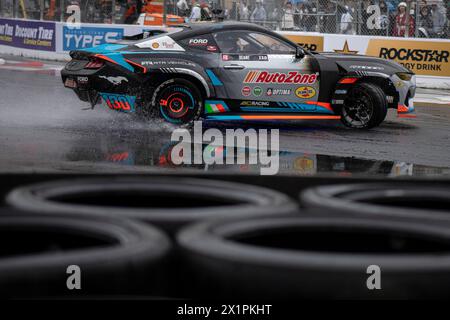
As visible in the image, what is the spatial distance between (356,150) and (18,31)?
18.4 metres

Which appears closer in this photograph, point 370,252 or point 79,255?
point 79,255

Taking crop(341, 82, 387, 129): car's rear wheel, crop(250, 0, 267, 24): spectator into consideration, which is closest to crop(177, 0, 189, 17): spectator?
crop(250, 0, 267, 24): spectator

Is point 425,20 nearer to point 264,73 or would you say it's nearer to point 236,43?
point 264,73

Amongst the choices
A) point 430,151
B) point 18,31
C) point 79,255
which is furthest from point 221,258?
point 18,31

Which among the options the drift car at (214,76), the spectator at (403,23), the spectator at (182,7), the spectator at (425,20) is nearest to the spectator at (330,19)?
the spectator at (403,23)

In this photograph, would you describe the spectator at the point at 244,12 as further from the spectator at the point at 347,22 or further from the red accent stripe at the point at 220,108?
the red accent stripe at the point at 220,108

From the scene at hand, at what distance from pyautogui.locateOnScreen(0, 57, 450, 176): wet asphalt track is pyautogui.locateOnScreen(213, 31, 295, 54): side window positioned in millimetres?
1208

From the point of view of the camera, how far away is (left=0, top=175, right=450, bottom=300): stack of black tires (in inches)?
78.3

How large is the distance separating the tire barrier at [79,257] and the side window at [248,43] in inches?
337

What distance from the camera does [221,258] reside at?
208cm

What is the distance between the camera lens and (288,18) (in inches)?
823

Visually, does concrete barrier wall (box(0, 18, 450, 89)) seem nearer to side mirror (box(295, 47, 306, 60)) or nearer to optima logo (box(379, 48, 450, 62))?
optima logo (box(379, 48, 450, 62))

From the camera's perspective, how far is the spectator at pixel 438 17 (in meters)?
19.6
